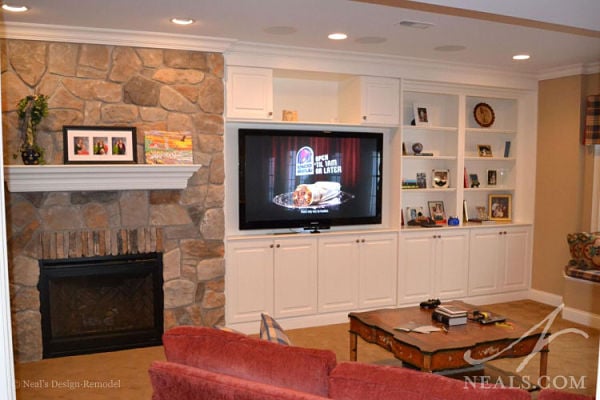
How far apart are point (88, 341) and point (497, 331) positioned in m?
3.14

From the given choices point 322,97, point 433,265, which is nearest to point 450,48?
point 322,97

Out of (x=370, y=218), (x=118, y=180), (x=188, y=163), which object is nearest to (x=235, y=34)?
(x=188, y=163)

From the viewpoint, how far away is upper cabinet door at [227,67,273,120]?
444cm

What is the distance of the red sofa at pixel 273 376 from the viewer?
5.06 feet

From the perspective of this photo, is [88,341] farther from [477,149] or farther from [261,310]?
[477,149]

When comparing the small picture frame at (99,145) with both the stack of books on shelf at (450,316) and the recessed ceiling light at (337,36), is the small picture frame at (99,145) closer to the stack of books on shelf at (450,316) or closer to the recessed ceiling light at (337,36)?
the recessed ceiling light at (337,36)

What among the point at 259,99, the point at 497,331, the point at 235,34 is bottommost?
the point at 497,331

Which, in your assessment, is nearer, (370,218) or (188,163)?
(188,163)

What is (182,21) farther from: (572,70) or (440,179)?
(572,70)

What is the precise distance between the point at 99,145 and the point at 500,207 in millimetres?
4491

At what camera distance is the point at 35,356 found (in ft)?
13.0

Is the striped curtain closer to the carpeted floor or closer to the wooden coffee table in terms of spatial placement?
the carpeted floor

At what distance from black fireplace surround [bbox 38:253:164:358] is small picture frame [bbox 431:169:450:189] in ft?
10.1

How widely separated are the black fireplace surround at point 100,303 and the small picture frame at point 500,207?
3901 millimetres
